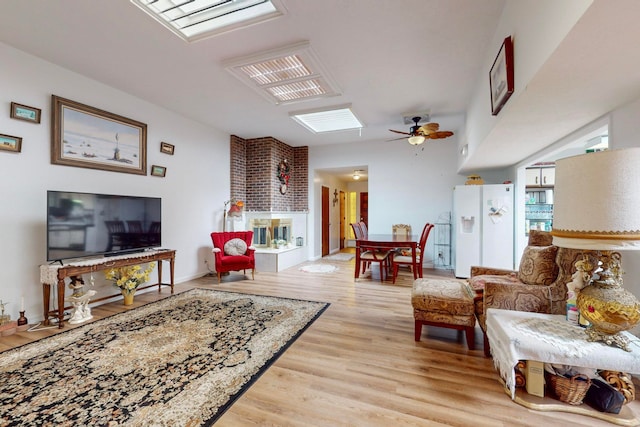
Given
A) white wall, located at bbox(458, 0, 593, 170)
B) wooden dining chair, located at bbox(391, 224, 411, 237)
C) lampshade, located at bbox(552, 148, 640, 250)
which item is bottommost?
wooden dining chair, located at bbox(391, 224, 411, 237)

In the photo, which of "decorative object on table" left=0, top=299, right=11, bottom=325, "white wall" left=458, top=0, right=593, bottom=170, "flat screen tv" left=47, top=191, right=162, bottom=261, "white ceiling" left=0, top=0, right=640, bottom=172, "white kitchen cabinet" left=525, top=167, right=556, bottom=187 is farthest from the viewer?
"white kitchen cabinet" left=525, top=167, right=556, bottom=187

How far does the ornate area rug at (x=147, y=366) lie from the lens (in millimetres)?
1561

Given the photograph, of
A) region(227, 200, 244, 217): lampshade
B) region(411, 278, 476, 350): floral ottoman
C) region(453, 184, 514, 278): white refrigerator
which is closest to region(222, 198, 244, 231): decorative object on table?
region(227, 200, 244, 217): lampshade

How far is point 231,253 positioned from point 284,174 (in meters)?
2.50

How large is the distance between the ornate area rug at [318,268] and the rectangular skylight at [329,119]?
282 cm

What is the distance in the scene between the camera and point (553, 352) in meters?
1.51

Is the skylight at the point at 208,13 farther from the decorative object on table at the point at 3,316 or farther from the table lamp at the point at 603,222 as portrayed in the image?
the decorative object on table at the point at 3,316

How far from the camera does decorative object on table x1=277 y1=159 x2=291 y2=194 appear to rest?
6.28 m

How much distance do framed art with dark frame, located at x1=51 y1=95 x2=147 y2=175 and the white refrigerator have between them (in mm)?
5260

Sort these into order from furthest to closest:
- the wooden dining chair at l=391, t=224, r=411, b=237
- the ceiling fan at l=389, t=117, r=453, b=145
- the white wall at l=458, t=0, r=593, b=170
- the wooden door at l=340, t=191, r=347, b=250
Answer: the wooden door at l=340, t=191, r=347, b=250
the wooden dining chair at l=391, t=224, r=411, b=237
the ceiling fan at l=389, t=117, r=453, b=145
the white wall at l=458, t=0, r=593, b=170

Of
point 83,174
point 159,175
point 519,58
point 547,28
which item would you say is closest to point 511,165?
point 519,58

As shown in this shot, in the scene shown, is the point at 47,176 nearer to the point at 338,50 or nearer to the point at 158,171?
the point at 158,171

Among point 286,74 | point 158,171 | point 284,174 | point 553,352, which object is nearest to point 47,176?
point 158,171

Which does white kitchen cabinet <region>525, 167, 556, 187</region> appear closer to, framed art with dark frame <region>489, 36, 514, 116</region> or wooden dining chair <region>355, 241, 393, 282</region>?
wooden dining chair <region>355, 241, 393, 282</region>
